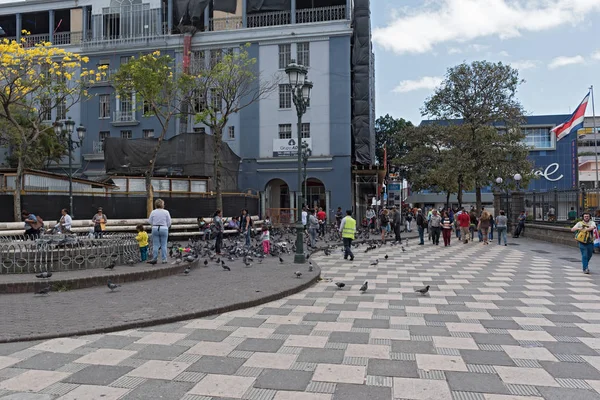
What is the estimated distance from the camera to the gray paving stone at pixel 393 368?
467 centimetres

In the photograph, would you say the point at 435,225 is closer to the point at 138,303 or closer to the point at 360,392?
the point at 138,303

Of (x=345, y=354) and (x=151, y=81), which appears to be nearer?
(x=345, y=354)

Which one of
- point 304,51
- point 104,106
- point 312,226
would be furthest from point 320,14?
point 312,226

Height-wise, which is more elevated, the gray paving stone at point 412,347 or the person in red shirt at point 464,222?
the person in red shirt at point 464,222

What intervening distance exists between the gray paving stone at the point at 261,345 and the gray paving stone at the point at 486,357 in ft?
7.14

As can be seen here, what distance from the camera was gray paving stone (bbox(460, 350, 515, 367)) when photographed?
5016 millimetres

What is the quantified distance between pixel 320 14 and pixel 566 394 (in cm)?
3554

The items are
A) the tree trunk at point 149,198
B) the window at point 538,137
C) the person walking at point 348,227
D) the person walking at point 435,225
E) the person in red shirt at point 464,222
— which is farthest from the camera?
the window at point 538,137

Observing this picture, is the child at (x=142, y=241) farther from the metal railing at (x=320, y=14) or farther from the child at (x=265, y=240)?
the metal railing at (x=320, y=14)

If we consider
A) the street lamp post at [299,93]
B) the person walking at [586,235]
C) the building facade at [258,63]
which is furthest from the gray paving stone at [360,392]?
the building facade at [258,63]

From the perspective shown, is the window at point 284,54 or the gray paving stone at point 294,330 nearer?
the gray paving stone at point 294,330

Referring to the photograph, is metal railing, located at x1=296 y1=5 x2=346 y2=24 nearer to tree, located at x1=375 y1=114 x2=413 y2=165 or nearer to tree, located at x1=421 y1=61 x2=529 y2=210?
tree, located at x1=421 y1=61 x2=529 y2=210

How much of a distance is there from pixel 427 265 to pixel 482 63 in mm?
23799

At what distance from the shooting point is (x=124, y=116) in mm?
36031
